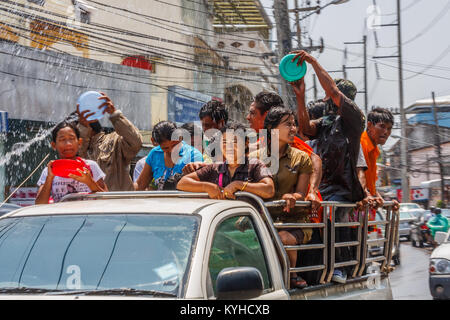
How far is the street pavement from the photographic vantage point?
1020cm

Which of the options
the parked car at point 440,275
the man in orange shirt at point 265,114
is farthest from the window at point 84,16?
the man in orange shirt at point 265,114

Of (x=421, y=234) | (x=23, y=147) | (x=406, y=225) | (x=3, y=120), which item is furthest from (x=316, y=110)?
(x=406, y=225)

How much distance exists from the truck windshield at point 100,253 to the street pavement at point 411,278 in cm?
667

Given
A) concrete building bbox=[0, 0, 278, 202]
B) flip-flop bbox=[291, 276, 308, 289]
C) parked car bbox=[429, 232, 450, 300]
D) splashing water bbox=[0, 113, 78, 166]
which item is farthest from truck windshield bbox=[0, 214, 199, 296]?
splashing water bbox=[0, 113, 78, 166]

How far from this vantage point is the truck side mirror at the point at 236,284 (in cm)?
266

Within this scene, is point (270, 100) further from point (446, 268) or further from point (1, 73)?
point (1, 73)

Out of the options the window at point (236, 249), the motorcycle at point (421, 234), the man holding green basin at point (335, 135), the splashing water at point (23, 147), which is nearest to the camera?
the window at point (236, 249)

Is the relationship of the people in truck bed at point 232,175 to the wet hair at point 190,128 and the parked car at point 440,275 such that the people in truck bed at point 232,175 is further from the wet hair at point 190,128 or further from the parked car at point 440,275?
the parked car at point 440,275

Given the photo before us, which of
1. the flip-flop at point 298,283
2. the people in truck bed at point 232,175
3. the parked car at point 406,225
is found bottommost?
the parked car at point 406,225

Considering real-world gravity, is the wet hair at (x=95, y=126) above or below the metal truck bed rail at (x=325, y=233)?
above

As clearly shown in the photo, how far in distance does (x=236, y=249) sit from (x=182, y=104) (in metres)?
21.3

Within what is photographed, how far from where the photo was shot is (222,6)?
3153 centimetres

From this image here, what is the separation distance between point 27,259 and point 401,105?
34.3 m

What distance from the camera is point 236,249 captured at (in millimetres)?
3289
